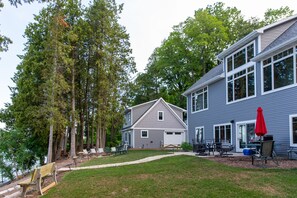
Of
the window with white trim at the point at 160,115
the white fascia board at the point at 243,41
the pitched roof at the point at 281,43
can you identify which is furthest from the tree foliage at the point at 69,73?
the pitched roof at the point at 281,43

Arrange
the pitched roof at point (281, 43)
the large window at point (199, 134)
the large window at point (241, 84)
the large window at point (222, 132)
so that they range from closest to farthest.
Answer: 1. the pitched roof at point (281, 43)
2. the large window at point (241, 84)
3. the large window at point (222, 132)
4. the large window at point (199, 134)

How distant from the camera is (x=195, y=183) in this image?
26.3 feet

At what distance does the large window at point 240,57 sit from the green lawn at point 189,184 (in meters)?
8.67

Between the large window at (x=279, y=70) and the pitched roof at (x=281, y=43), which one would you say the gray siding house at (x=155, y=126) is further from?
the large window at (x=279, y=70)

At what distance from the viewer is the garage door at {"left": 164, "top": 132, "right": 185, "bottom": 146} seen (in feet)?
120

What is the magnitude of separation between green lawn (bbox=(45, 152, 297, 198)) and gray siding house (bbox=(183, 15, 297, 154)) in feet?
16.9

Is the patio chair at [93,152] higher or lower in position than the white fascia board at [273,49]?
lower

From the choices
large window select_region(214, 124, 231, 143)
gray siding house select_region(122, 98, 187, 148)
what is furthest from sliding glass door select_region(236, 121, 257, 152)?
Answer: gray siding house select_region(122, 98, 187, 148)

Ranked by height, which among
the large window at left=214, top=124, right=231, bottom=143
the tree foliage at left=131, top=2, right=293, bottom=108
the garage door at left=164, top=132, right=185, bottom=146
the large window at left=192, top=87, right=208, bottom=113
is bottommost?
the garage door at left=164, top=132, right=185, bottom=146

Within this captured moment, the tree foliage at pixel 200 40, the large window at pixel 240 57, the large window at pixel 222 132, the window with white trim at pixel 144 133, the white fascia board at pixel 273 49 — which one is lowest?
the window with white trim at pixel 144 133

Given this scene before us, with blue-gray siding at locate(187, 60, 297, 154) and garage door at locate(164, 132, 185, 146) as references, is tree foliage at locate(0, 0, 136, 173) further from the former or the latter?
garage door at locate(164, 132, 185, 146)

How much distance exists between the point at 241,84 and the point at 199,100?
6.45m

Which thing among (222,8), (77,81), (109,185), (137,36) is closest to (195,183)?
(109,185)

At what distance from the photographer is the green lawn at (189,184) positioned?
7.18 metres
